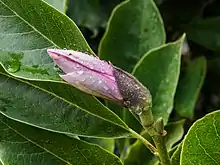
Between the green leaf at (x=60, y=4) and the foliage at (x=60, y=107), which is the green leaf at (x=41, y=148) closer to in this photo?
the foliage at (x=60, y=107)

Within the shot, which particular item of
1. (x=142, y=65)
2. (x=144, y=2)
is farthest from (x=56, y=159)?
(x=144, y=2)

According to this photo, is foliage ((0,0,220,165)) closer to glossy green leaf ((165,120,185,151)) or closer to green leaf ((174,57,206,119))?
glossy green leaf ((165,120,185,151))

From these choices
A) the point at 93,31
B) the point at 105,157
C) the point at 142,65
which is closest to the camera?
the point at 105,157

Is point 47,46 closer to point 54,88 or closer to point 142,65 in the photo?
point 54,88

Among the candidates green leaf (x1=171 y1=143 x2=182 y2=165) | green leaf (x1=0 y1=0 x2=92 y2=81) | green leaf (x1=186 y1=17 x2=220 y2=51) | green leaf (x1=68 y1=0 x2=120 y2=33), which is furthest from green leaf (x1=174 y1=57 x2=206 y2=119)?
green leaf (x1=0 y1=0 x2=92 y2=81)

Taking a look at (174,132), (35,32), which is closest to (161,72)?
(174,132)

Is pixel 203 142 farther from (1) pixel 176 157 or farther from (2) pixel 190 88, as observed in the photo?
(2) pixel 190 88
